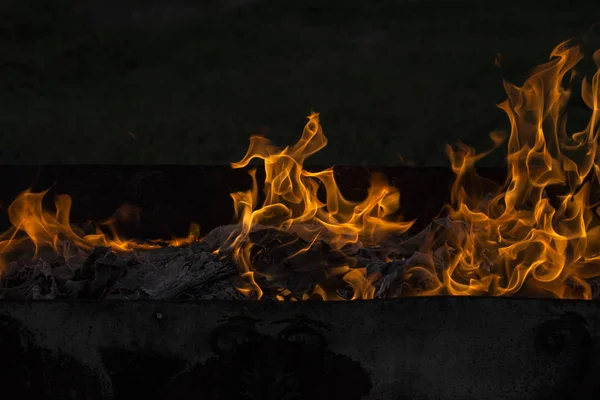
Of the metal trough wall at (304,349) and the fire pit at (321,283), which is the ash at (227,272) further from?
the metal trough wall at (304,349)

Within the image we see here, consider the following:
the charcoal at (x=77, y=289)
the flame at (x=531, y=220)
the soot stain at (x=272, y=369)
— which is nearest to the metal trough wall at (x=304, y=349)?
the soot stain at (x=272, y=369)

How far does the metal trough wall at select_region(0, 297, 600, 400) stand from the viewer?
2.91 meters

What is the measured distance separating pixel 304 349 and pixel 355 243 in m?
1.28

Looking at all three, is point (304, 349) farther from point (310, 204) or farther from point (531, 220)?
point (531, 220)

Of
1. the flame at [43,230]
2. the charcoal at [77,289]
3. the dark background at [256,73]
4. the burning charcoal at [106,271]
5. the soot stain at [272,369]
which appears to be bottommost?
the soot stain at [272,369]

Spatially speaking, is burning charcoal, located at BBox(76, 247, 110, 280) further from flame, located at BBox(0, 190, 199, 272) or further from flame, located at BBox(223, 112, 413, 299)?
flame, located at BBox(223, 112, 413, 299)

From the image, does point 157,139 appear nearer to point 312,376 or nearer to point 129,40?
point 129,40

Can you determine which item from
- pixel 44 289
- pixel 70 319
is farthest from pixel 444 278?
pixel 44 289

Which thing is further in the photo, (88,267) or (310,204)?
(310,204)

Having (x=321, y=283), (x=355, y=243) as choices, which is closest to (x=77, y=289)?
(x=321, y=283)

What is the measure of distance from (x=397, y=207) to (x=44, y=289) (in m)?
2.03

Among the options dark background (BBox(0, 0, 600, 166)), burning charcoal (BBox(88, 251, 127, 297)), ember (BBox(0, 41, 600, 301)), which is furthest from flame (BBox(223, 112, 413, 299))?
dark background (BBox(0, 0, 600, 166))

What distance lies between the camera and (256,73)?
31.9 feet

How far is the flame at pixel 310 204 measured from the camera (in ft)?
13.8
